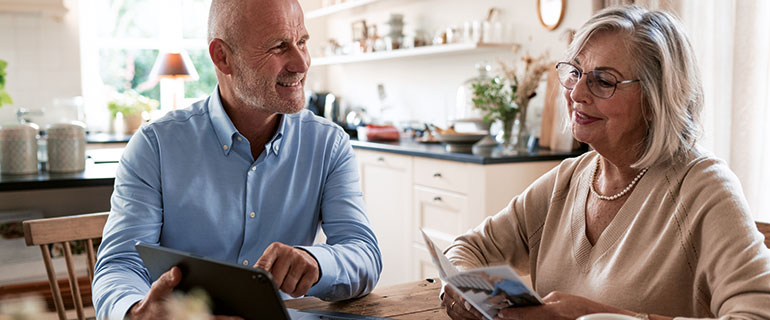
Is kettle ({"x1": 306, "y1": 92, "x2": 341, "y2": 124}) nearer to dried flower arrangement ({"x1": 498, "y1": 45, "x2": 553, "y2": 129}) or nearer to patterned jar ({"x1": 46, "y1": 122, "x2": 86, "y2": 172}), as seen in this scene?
dried flower arrangement ({"x1": 498, "y1": 45, "x2": 553, "y2": 129})

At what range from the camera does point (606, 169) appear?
4.75 ft

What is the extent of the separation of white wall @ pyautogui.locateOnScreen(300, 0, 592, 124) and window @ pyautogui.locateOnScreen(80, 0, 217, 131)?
1.06 m

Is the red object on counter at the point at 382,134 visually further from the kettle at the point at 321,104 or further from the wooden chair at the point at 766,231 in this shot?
the wooden chair at the point at 766,231

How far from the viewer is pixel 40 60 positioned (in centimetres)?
544

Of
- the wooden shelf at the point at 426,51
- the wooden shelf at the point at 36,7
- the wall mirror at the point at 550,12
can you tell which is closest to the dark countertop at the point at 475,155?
the wooden shelf at the point at 426,51

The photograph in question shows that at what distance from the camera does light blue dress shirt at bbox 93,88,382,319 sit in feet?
4.71

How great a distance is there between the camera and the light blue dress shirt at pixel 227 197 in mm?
1437

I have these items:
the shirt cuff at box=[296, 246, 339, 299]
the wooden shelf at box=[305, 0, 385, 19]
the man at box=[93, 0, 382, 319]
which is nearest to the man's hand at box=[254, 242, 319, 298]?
the shirt cuff at box=[296, 246, 339, 299]

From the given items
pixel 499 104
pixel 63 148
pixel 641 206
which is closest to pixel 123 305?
pixel 641 206

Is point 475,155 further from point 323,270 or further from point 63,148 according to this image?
point 323,270

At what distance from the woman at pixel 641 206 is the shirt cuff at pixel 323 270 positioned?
221 millimetres

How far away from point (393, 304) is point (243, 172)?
0.48m

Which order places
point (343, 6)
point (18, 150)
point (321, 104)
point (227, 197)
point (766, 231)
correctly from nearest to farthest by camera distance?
point (766, 231) < point (227, 197) < point (18, 150) < point (343, 6) < point (321, 104)

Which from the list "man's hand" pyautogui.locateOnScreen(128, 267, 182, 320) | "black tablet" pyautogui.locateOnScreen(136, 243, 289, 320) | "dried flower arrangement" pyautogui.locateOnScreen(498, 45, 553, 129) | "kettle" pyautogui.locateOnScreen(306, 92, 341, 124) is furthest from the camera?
"kettle" pyautogui.locateOnScreen(306, 92, 341, 124)
